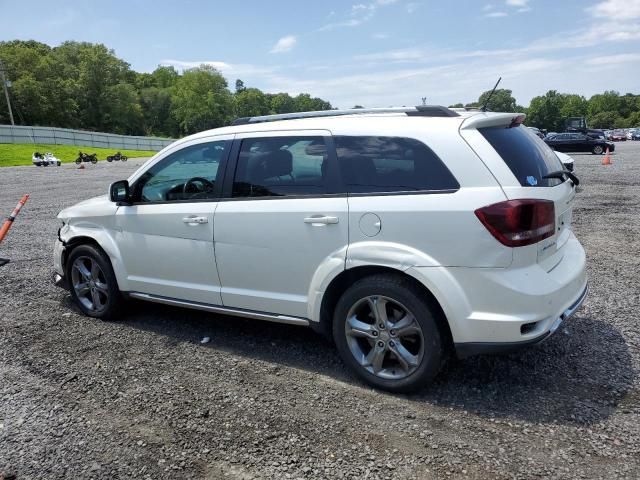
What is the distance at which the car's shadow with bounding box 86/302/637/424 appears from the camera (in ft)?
10.8

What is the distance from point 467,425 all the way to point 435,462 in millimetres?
440

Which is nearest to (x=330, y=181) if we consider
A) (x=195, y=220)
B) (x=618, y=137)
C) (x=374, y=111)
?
(x=374, y=111)

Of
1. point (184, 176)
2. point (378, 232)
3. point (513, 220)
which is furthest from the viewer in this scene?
point (184, 176)

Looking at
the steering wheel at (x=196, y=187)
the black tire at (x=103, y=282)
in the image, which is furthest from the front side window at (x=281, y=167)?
the black tire at (x=103, y=282)

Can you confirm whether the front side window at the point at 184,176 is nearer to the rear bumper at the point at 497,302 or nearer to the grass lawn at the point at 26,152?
the rear bumper at the point at 497,302

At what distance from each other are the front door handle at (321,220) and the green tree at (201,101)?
117 m

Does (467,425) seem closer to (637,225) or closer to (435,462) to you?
(435,462)

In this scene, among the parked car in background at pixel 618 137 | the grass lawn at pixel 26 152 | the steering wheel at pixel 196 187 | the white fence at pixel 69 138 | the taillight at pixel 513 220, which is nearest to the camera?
the taillight at pixel 513 220

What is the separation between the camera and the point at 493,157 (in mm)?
3223

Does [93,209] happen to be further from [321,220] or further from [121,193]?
[321,220]

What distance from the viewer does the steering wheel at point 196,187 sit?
4.29 metres

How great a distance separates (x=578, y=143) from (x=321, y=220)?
32.8 m

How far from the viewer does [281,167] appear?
3965 mm

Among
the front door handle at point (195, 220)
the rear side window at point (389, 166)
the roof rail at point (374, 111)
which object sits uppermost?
the roof rail at point (374, 111)
